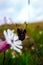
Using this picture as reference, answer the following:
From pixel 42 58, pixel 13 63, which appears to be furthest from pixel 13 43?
pixel 42 58

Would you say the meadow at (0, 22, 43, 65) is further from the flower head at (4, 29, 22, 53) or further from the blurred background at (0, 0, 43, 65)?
the flower head at (4, 29, 22, 53)

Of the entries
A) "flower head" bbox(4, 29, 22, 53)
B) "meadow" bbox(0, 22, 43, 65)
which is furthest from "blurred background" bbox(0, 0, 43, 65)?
"flower head" bbox(4, 29, 22, 53)

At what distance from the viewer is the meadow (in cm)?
143

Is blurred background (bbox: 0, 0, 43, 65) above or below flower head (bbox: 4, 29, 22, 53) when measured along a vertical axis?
below

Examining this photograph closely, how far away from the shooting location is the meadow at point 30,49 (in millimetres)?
1431

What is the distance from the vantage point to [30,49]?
1.55m

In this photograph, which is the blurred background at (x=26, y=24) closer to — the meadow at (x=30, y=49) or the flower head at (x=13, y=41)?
the meadow at (x=30, y=49)

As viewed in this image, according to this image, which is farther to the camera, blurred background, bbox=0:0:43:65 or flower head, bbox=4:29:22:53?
blurred background, bbox=0:0:43:65

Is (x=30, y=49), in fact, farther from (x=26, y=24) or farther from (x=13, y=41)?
(x=13, y=41)

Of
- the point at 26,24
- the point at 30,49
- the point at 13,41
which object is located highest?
the point at 13,41

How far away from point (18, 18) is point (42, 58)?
1.37 ft

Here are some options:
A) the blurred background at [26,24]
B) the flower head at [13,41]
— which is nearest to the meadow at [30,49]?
the blurred background at [26,24]

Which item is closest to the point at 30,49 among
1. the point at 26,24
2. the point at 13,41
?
the point at 26,24

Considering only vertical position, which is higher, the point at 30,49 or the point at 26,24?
the point at 26,24
